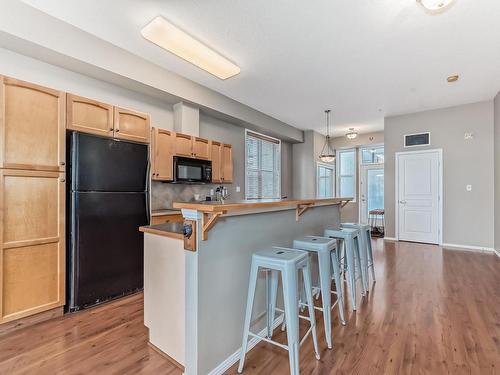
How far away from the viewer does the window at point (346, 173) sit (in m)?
8.08

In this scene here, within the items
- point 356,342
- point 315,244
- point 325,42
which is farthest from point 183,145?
point 356,342

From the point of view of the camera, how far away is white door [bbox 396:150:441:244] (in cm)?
547

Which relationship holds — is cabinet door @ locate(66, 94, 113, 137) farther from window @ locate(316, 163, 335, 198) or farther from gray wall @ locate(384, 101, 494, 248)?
gray wall @ locate(384, 101, 494, 248)

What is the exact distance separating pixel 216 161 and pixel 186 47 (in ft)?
6.49

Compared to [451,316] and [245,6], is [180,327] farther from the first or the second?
[245,6]

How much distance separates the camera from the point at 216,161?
4.51 metres

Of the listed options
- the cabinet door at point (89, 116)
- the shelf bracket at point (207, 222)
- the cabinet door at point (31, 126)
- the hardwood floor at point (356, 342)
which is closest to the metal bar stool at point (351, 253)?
the hardwood floor at point (356, 342)

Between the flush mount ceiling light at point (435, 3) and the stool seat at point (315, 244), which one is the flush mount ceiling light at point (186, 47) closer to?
the flush mount ceiling light at point (435, 3)

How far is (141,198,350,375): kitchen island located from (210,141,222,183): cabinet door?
2466 mm

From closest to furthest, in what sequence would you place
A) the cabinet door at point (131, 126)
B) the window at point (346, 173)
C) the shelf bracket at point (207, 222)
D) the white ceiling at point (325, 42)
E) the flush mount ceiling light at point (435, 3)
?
1. the shelf bracket at point (207, 222)
2. the flush mount ceiling light at point (435, 3)
3. the white ceiling at point (325, 42)
4. the cabinet door at point (131, 126)
5. the window at point (346, 173)

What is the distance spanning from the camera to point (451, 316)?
245 cm

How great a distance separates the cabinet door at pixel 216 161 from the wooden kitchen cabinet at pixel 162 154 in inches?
33.0

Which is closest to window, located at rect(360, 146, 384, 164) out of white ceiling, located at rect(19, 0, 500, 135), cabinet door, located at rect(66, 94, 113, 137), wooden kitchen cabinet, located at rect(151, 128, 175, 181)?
white ceiling, located at rect(19, 0, 500, 135)

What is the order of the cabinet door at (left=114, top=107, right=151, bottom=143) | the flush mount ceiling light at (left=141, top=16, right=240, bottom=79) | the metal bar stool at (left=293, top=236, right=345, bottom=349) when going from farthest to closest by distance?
the cabinet door at (left=114, top=107, right=151, bottom=143)
the flush mount ceiling light at (left=141, top=16, right=240, bottom=79)
the metal bar stool at (left=293, top=236, right=345, bottom=349)
